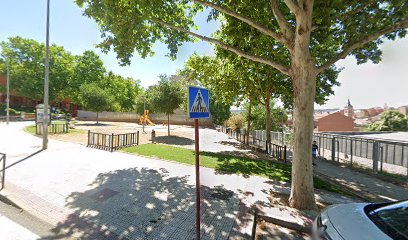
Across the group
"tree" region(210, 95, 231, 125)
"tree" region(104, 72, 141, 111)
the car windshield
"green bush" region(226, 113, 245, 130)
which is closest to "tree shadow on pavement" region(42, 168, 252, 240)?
the car windshield

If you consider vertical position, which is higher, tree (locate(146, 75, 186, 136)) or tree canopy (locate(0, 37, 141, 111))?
tree canopy (locate(0, 37, 141, 111))

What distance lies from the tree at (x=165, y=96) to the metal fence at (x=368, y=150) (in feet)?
44.2

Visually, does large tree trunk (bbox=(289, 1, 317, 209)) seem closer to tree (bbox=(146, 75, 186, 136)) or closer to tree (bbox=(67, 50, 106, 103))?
tree (bbox=(146, 75, 186, 136))

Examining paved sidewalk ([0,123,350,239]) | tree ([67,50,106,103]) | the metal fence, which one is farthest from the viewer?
tree ([67,50,106,103])

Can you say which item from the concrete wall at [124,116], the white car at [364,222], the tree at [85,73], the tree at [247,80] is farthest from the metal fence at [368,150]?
the tree at [85,73]

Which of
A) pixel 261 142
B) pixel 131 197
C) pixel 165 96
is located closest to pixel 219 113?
pixel 165 96

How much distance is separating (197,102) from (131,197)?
12.3 ft

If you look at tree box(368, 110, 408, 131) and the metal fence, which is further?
tree box(368, 110, 408, 131)

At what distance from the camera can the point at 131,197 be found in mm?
5703

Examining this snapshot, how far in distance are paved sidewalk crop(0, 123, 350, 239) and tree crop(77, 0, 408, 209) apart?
1.90 meters

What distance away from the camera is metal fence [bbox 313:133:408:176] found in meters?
9.92

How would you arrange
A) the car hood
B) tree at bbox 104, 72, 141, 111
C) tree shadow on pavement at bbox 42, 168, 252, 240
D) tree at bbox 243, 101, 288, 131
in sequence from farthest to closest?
tree at bbox 104, 72, 141, 111, tree at bbox 243, 101, 288, 131, tree shadow on pavement at bbox 42, 168, 252, 240, the car hood

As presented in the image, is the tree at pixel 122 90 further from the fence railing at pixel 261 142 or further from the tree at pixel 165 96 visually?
the fence railing at pixel 261 142

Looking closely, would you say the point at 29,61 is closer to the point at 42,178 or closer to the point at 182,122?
the point at 182,122
